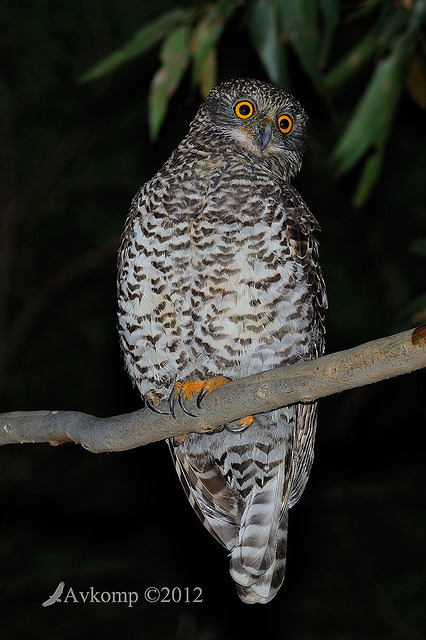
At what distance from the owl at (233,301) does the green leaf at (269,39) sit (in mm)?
128

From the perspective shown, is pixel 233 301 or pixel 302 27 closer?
pixel 233 301

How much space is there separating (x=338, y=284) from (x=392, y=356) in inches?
189

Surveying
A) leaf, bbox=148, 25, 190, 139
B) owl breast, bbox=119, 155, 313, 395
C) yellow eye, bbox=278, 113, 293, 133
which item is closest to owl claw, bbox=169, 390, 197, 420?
owl breast, bbox=119, 155, 313, 395

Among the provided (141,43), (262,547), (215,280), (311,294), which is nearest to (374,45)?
(141,43)

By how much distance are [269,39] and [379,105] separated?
1.59 ft

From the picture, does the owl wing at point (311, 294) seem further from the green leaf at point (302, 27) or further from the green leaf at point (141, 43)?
the green leaf at point (141, 43)

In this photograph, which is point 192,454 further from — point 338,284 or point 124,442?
point 338,284

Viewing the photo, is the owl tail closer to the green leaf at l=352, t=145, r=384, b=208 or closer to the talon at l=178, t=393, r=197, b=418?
the talon at l=178, t=393, r=197, b=418

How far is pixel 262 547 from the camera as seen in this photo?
3.09m

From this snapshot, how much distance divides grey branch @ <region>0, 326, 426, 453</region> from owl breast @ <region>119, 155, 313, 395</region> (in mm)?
272

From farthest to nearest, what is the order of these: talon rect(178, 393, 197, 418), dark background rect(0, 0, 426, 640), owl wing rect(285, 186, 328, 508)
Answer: dark background rect(0, 0, 426, 640) < owl wing rect(285, 186, 328, 508) < talon rect(178, 393, 197, 418)

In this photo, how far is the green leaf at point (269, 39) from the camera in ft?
10.4

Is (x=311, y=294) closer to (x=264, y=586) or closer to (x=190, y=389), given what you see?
(x=190, y=389)

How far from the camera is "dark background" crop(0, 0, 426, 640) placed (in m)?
6.33
